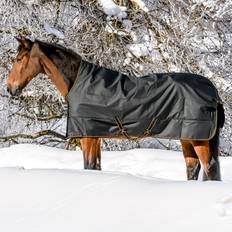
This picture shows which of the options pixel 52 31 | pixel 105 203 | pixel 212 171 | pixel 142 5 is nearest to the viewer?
pixel 105 203

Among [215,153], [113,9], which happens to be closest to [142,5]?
[113,9]

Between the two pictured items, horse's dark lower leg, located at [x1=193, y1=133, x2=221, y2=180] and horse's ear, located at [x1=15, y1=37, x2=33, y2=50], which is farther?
horse's ear, located at [x1=15, y1=37, x2=33, y2=50]

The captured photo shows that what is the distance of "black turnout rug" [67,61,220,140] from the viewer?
170 inches

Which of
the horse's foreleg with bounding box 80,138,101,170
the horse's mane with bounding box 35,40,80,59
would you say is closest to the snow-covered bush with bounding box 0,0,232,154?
the horse's mane with bounding box 35,40,80,59

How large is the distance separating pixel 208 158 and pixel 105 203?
77.7 inches

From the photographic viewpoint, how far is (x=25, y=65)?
459cm

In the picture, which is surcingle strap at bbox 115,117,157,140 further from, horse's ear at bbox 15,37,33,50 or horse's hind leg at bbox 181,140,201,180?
horse's ear at bbox 15,37,33,50

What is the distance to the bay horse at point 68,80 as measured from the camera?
4.40 m

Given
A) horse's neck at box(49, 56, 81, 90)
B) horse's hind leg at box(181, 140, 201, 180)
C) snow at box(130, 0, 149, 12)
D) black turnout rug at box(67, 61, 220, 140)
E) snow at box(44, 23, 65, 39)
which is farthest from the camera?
snow at box(44, 23, 65, 39)

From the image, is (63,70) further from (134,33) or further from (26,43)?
(134,33)

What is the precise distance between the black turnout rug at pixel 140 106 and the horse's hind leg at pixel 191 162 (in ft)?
1.13

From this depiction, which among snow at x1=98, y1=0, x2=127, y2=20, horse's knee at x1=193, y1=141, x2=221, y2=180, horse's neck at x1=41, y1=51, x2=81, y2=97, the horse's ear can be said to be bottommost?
horse's knee at x1=193, y1=141, x2=221, y2=180

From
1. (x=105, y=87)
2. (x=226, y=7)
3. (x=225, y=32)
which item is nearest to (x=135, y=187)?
(x=105, y=87)

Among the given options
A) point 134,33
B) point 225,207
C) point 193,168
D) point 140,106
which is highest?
point 134,33
